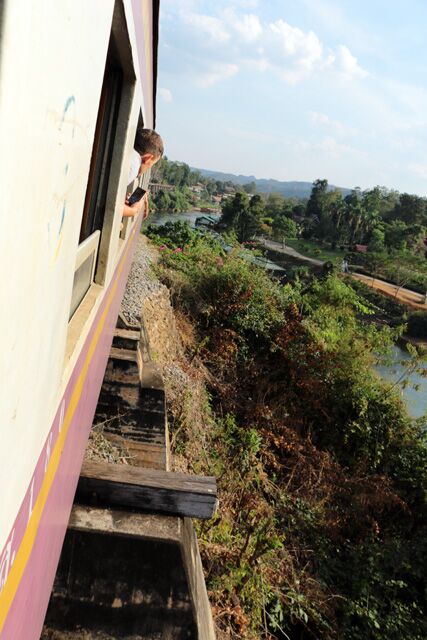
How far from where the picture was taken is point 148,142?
10.2 feet

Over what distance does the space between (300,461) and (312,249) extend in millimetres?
47337

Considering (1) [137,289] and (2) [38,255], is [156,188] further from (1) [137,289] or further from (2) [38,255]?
(2) [38,255]

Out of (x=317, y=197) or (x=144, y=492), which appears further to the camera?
(x=317, y=197)

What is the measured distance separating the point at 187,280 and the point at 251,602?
8593mm

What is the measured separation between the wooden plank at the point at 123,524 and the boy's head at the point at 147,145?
7.78ft

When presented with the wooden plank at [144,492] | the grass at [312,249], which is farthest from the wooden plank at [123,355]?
the grass at [312,249]

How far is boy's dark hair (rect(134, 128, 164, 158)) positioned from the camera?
309 cm

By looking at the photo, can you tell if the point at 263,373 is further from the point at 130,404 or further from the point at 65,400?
the point at 65,400

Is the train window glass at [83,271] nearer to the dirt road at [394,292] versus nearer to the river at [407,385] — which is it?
the river at [407,385]

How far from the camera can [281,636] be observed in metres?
5.37

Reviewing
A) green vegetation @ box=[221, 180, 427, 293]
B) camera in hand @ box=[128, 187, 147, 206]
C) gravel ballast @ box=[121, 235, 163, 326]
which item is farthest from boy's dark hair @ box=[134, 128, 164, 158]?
green vegetation @ box=[221, 180, 427, 293]

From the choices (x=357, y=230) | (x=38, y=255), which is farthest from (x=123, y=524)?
(x=357, y=230)

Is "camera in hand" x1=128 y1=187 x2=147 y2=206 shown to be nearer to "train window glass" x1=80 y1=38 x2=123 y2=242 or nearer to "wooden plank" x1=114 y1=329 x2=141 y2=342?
"train window glass" x1=80 y1=38 x2=123 y2=242

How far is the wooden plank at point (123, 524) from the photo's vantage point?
3.15 metres
